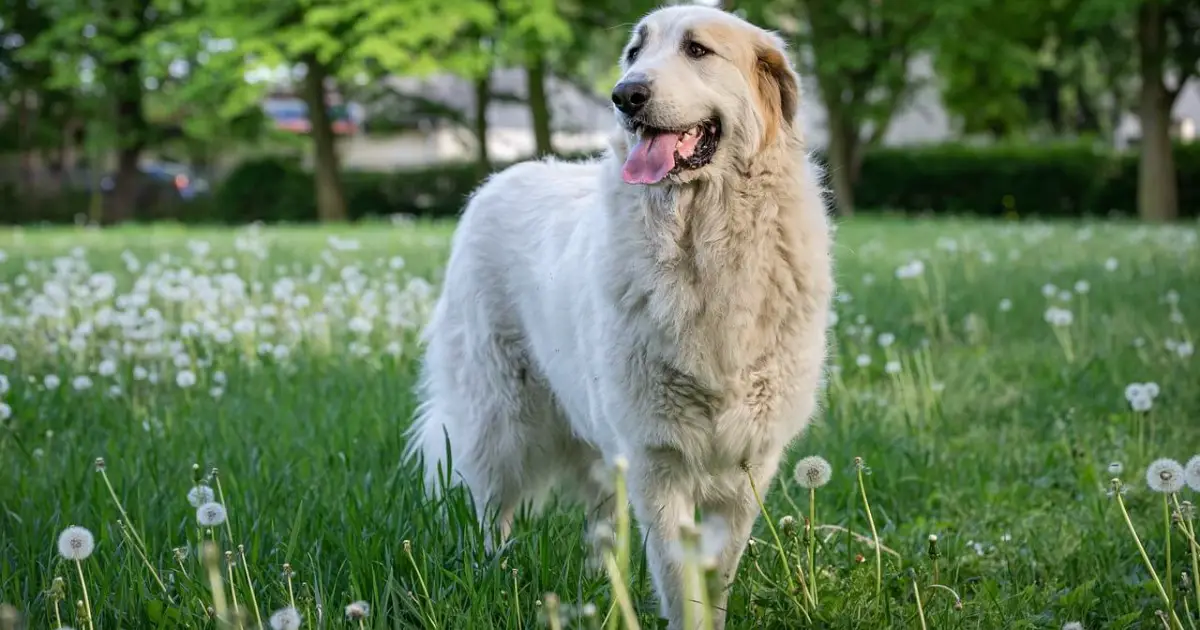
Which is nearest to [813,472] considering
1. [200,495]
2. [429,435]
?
[200,495]

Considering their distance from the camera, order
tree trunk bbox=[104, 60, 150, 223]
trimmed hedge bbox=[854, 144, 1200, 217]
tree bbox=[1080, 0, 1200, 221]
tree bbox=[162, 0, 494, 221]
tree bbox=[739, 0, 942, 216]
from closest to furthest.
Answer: tree bbox=[1080, 0, 1200, 221], tree bbox=[162, 0, 494, 221], tree bbox=[739, 0, 942, 216], trimmed hedge bbox=[854, 144, 1200, 217], tree trunk bbox=[104, 60, 150, 223]

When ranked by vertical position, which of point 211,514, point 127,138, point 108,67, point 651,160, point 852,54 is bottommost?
point 211,514

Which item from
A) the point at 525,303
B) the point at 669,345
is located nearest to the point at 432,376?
the point at 525,303

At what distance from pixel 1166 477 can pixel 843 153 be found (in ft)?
Result: 79.8

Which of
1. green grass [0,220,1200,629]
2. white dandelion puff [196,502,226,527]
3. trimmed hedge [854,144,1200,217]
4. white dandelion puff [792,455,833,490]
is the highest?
white dandelion puff [196,502,226,527]

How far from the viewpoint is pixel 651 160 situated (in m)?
3.07

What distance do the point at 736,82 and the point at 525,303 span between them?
1.08 meters

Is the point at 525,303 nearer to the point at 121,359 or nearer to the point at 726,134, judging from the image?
the point at 726,134

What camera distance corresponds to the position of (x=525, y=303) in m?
3.81

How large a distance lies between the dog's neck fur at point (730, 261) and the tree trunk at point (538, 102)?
20785 millimetres

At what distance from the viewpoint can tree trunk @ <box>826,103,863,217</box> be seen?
2533 centimetres

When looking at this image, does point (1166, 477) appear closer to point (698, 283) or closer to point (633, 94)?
point (698, 283)

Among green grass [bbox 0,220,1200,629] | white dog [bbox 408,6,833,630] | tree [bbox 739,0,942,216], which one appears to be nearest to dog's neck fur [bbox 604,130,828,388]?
white dog [bbox 408,6,833,630]

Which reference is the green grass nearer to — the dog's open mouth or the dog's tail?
the dog's tail
